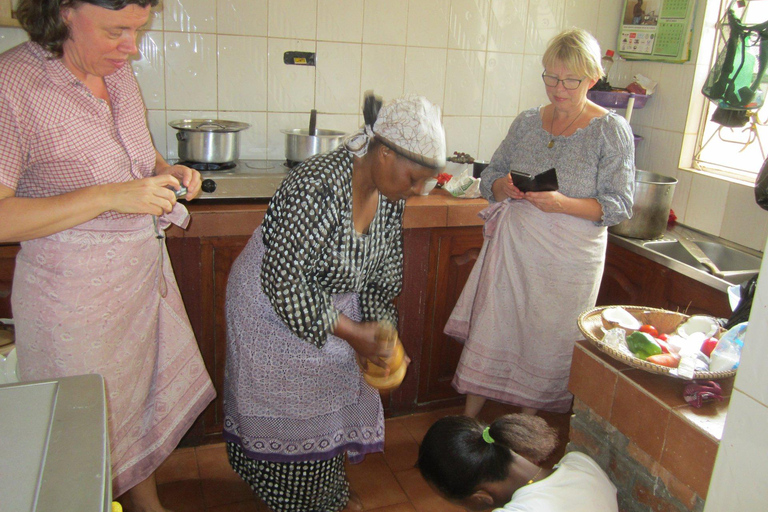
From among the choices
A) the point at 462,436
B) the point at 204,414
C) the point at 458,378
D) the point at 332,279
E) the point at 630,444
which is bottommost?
the point at 204,414

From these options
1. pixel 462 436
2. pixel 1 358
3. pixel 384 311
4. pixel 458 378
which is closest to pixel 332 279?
pixel 384 311

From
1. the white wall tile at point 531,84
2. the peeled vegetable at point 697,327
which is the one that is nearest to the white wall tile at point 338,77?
the white wall tile at point 531,84

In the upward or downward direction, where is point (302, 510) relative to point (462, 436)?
downward

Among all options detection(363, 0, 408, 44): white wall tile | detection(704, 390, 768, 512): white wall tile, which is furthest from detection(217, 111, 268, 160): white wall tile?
detection(704, 390, 768, 512): white wall tile

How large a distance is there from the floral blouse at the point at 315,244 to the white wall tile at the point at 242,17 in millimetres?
1227

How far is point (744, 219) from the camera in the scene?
241 centimetres

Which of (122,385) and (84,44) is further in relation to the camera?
(122,385)

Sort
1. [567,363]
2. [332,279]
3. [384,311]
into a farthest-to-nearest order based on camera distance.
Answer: [567,363] → [384,311] → [332,279]

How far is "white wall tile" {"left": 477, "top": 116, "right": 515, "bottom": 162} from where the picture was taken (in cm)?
289

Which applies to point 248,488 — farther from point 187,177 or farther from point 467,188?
point 467,188

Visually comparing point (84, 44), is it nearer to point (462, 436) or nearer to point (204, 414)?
point (462, 436)

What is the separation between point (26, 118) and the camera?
1244 mm

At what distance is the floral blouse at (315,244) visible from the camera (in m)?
1.32

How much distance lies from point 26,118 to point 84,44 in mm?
199
